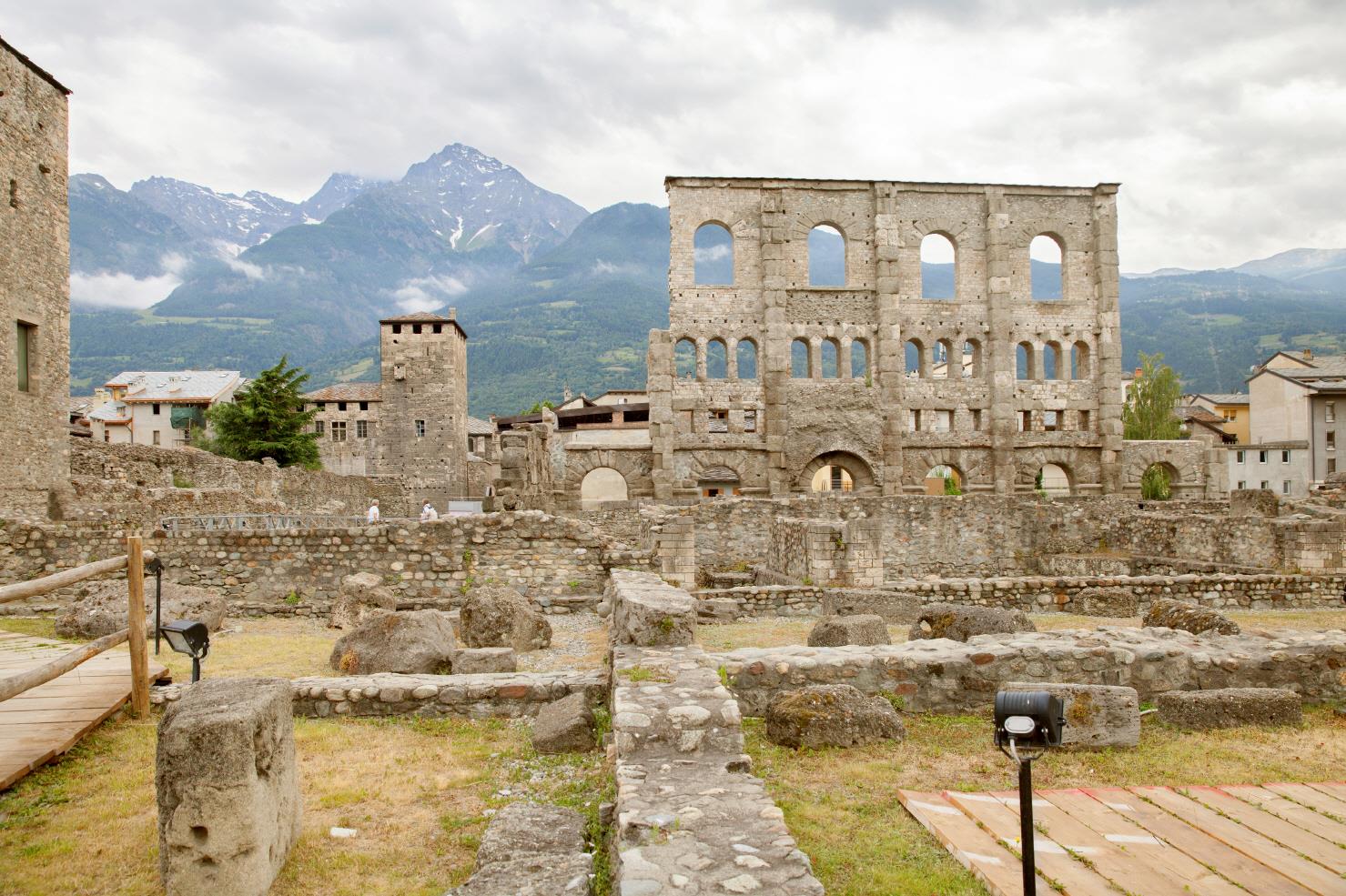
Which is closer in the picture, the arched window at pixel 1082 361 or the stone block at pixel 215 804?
the stone block at pixel 215 804

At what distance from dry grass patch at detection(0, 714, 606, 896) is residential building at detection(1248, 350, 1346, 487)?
68683 mm

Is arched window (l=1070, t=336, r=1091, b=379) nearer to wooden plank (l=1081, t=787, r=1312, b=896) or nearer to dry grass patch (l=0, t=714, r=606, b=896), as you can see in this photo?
wooden plank (l=1081, t=787, r=1312, b=896)

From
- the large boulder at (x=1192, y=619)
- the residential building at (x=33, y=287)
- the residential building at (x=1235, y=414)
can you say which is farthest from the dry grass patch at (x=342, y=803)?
the residential building at (x=1235, y=414)

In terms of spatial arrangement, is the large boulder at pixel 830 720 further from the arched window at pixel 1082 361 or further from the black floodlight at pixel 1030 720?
the arched window at pixel 1082 361

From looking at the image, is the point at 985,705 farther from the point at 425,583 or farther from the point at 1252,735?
the point at 425,583

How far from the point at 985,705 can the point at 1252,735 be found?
2.16 m

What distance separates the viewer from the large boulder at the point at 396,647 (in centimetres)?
997

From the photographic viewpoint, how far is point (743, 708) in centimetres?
814

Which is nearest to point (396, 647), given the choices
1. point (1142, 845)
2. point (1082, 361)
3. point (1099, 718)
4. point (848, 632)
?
point (848, 632)

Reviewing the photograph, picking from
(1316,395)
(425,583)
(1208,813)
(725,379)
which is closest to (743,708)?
(1208,813)

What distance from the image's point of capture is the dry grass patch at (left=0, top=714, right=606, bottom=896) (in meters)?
Result: 5.05

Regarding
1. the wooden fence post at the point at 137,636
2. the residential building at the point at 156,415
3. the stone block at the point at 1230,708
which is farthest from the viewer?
the residential building at the point at 156,415

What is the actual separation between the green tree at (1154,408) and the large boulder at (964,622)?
52262mm

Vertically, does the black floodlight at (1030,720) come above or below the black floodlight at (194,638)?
above
